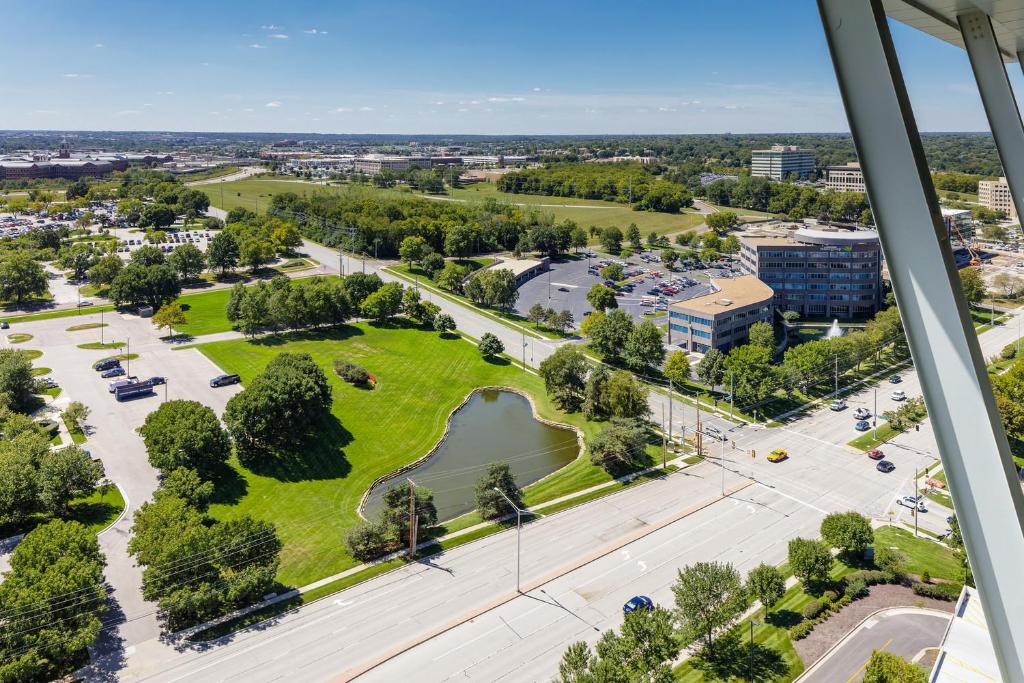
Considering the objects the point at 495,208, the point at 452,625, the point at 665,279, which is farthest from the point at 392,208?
the point at 452,625

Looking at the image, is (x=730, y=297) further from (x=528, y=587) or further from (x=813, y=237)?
(x=528, y=587)

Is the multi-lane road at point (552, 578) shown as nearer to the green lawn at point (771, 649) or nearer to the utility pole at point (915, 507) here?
the utility pole at point (915, 507)

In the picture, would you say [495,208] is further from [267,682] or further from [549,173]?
[267,682]

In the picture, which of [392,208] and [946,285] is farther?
[392,208]

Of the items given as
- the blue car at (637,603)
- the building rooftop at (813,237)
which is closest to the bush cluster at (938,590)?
the blue car at (637,603)

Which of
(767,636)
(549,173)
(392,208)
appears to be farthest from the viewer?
(549,173)
